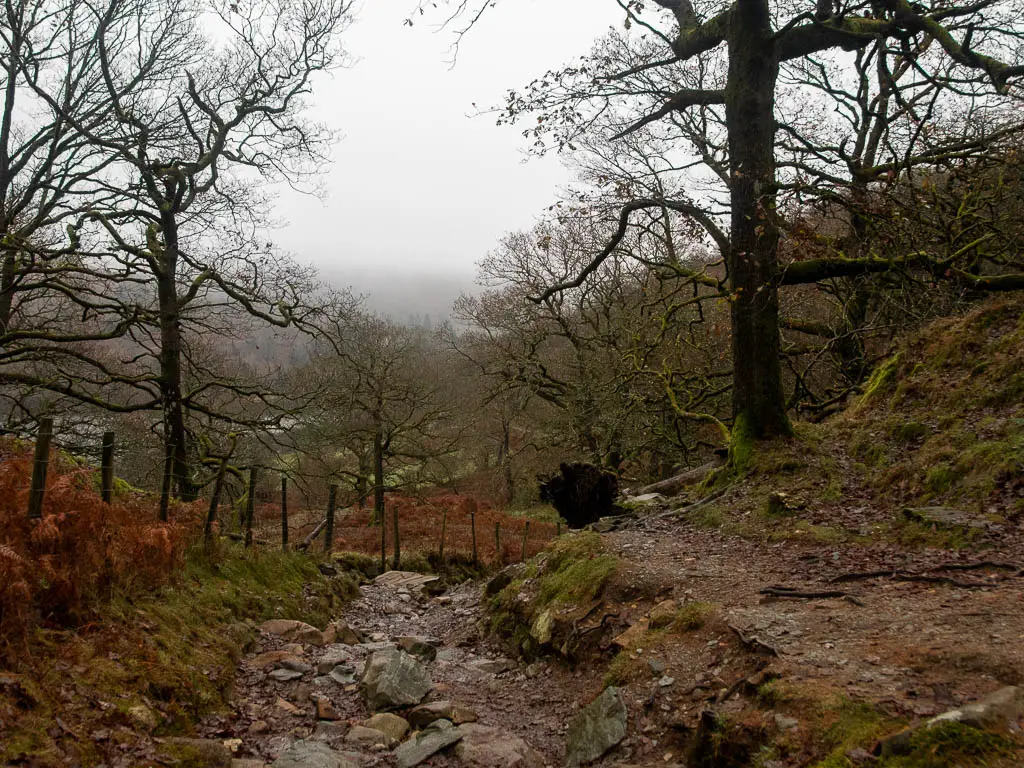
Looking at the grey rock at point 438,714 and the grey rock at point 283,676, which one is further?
the grey rock at point 283,676

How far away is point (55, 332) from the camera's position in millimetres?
11500

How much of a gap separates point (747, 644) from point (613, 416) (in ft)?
44.4

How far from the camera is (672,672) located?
446 cm

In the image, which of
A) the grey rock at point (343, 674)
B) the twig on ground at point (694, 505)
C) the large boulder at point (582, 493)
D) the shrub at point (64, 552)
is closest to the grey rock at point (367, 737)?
the grey rock at point (343, 674)

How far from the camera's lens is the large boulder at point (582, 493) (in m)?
10.6

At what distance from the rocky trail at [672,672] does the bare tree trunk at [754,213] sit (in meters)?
2.46

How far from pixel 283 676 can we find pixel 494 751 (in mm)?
2495

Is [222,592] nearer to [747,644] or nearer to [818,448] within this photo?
[747,644]

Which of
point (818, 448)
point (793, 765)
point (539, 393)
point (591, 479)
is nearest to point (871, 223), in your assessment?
point (818, 448)

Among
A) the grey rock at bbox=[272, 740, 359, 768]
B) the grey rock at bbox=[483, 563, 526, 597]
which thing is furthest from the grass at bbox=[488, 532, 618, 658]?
the grey rock at bbox=[272, 740, 359, 768]

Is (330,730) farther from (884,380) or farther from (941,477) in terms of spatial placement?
(884,380)

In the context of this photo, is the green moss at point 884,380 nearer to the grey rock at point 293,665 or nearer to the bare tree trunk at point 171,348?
the grey rock at point 293,665

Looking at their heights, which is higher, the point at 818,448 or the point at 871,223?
the point at 871,223

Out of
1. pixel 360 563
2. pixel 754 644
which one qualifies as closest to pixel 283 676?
pixel 754 644
